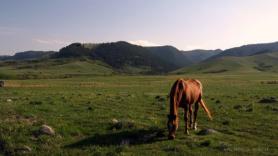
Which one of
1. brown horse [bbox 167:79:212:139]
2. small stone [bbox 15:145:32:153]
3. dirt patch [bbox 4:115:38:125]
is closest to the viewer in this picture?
small stone [bbox 15:145:32:153]

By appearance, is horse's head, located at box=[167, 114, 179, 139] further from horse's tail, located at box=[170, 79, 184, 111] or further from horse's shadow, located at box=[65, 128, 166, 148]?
horse's tail, located at box=[170, 79, 184, 111]

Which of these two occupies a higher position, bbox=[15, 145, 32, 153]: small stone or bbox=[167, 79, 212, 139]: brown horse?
bbox=[167, 79, 212, 139]: brown horse

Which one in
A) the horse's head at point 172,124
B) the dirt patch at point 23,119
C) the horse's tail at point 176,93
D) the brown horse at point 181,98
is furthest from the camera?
the dirt patch at point 23,119

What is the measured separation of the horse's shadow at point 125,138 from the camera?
55.3 feet

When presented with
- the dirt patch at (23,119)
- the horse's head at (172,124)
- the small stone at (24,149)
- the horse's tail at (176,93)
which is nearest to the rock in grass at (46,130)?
the small stone at (24,149)

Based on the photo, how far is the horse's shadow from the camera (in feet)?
55.3

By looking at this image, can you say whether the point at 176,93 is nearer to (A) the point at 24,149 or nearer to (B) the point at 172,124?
(B) the point at 172,124

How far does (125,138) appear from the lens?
17.8 m

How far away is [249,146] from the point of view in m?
16.6

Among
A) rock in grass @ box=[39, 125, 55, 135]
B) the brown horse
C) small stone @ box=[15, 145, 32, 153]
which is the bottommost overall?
small stone @ box=[15, 145, 32, 153]

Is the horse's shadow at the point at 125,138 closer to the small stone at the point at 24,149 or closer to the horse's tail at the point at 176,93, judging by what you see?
the small stone at the point at 24,149

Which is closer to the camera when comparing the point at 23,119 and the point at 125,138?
the point at 125,138

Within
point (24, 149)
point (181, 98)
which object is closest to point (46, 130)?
point (24, 149)

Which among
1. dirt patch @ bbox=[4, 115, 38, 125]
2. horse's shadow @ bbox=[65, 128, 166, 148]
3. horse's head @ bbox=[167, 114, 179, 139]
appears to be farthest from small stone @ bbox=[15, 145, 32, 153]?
horse's head @ bbox=[167, 114, 179, 139]
